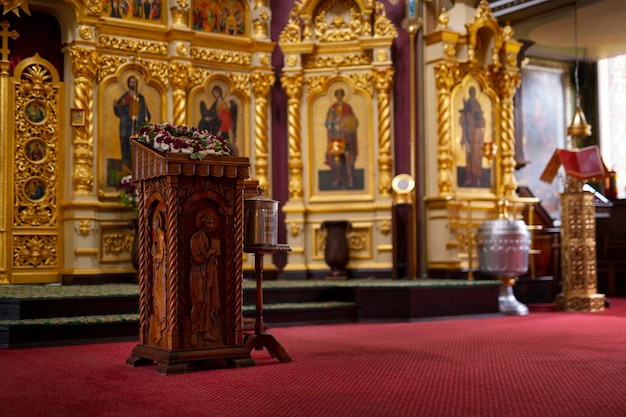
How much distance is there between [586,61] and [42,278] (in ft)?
33.1

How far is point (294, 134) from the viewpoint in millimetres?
10820

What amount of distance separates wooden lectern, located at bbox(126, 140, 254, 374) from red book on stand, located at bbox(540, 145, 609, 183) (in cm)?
581

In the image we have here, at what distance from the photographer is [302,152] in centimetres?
1090

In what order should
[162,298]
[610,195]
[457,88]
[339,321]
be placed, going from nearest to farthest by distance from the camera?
1. [162,298]
2. [339,321]
3. [457,88]
4. [610,195]

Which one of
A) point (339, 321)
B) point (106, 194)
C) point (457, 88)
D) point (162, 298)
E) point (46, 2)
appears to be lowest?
point (339, 321)

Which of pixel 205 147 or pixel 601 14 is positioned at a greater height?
pixel 601 14

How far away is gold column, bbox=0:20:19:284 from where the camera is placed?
30.8ft

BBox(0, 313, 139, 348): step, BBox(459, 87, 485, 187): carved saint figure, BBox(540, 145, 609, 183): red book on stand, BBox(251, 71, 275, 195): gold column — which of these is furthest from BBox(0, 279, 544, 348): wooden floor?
BBox(251, 71, 275, 195): gold column

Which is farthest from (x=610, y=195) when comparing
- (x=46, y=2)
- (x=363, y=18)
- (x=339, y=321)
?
(x=46, y=2)

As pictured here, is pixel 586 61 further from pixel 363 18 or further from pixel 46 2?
pixel 46 2

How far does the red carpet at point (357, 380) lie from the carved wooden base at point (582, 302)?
276 centimetres

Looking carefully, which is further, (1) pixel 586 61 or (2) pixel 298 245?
(1) pixel 586 61

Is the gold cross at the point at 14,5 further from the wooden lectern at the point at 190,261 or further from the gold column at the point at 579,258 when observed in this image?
the gold column at the point at 579,258

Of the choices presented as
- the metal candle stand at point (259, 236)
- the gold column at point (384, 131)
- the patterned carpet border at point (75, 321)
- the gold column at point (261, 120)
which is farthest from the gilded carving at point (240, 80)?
the metal candle stand at point (259, 236)
